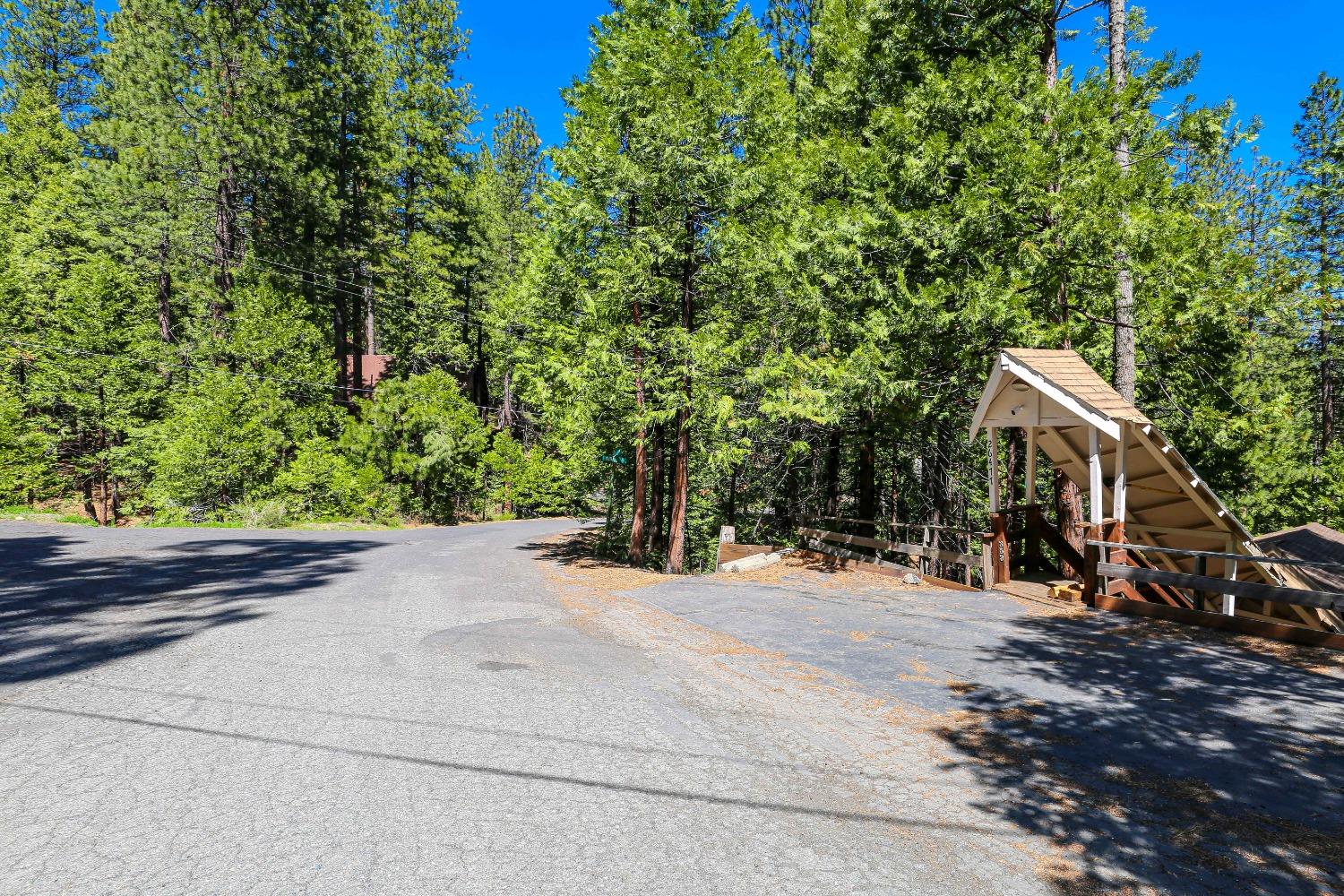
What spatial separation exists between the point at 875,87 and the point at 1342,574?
13963 mm

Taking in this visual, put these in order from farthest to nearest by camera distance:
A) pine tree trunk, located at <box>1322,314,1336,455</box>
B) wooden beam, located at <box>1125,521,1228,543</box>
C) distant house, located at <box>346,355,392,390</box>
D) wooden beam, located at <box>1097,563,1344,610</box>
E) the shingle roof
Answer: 1. distant house, located at <box>346,355,392,390</box>
2. pine tree trunk, located at <box>1322,314,1336,455</box>
3. wooden beam, located at <box>1125,521,1228,543</box>
4. the shingle roof
5. wooden beam, located at <box>1097,563,1344,610</box>

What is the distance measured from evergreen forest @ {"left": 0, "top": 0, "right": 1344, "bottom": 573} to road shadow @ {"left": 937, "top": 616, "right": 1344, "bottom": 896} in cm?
695

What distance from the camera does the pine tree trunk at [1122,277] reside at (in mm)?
12203

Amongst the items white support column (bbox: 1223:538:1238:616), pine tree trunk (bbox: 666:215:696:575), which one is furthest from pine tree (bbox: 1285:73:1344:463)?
pine tree trunk (bbox: 666:215:696:575)

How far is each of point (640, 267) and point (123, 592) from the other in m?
10.0

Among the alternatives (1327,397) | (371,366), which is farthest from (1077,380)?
(371,366)

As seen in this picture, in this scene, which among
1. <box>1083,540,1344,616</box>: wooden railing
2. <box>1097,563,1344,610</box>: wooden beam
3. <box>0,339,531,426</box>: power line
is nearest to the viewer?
<box>1097,563,1344,610</box>: wooden beam

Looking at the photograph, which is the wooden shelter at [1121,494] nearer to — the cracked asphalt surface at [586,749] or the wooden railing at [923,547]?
the wooden railing at [923,547]

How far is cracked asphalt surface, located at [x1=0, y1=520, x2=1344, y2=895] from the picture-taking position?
3412 millimetres

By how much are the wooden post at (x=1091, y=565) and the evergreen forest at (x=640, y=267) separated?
387 centimetres

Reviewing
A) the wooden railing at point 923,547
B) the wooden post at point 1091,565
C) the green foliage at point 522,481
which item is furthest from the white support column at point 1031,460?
the green foliage at point 522,481

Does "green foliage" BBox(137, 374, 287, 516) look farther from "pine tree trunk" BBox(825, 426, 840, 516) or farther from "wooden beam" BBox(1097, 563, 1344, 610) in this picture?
"wooden beam" BBox(1097, 563, 1344, 610)

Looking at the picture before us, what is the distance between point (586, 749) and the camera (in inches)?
190

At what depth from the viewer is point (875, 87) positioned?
16.0 m
